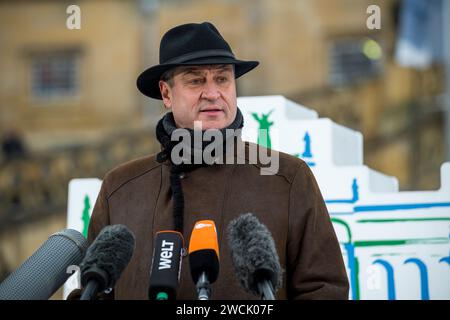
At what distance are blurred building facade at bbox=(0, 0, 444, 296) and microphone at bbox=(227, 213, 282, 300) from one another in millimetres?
16428

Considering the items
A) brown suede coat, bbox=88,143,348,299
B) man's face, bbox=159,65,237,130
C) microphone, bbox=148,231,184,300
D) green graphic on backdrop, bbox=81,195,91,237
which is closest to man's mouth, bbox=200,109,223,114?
man's face, bbox=159,65,237,130

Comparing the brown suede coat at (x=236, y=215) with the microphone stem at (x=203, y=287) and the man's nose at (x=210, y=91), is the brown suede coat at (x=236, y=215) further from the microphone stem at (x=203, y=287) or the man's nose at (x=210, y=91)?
the microphone stem at (x=203, y=287)

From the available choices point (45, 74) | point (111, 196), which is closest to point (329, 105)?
point (45, 74)

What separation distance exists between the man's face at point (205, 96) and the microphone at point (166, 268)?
36.1 inches

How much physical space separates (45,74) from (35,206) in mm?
8157

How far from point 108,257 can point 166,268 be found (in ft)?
0.85

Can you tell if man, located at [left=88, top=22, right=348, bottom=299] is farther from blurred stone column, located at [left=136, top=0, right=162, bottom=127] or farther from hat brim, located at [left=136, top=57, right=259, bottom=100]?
blurred stone column, located at [left=136, top=0, right=162, bottom=127]

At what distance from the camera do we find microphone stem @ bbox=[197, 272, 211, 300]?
378cm

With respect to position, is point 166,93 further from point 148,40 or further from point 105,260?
point 148,40

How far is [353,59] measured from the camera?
25.0 m

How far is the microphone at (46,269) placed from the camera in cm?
437

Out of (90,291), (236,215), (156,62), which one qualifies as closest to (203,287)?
(90,291)

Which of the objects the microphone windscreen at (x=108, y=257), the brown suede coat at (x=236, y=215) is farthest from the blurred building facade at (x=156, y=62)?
the microphone windscreen at (x=108, y=257)
